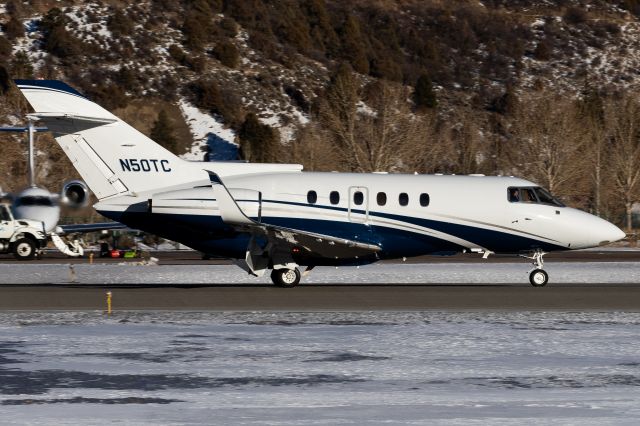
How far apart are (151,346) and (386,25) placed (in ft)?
409

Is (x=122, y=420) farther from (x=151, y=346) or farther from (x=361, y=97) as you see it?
(x=361, y=97)

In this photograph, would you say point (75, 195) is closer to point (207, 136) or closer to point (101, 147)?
point (101, 147)

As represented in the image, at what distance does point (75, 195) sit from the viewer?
122ft

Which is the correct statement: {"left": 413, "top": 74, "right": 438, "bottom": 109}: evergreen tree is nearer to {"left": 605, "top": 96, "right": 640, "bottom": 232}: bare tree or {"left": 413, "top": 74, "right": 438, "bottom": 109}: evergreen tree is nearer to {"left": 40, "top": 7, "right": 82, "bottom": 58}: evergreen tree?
{"left": 40, "top": 7, "right": 82, "bottom": 58}: evergreen tree

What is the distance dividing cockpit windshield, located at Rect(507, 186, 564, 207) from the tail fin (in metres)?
8.42

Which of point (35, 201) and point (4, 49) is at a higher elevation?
point (4, 49)

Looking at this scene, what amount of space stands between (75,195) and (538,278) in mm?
15210

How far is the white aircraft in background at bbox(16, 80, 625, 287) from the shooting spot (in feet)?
96.5

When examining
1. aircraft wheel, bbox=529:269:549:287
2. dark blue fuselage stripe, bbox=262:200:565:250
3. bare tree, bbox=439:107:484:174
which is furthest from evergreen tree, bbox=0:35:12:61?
aircraft wheel, bbox=529:269:549:287

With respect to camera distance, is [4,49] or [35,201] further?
[4,49]

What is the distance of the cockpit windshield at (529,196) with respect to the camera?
102ft

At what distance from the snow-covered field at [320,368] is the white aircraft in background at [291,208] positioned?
22.1 feet

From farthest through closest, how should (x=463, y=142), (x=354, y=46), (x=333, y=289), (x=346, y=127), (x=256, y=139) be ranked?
(x=354, y=46) < (x=256, y=139) < (x=463, y=142) < (x=346, y=127) < (x=333, y=289)

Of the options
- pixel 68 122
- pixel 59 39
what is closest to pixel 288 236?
pixel 68 122
